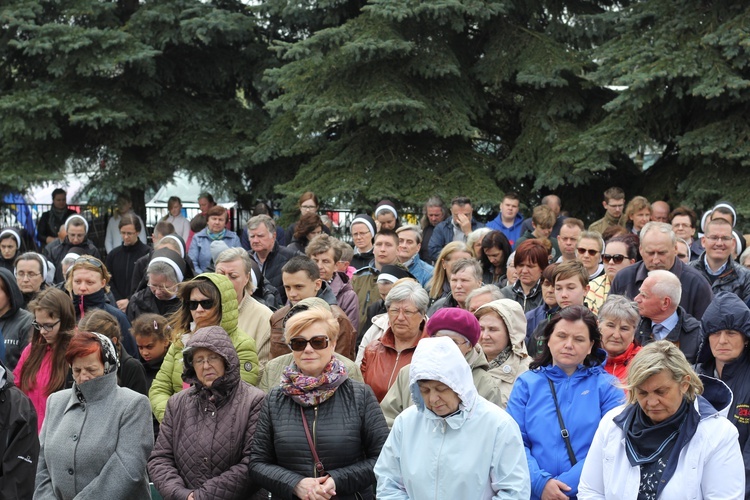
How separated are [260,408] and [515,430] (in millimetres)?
1599

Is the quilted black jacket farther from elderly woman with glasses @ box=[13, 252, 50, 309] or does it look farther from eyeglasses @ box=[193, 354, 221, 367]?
elderly woman with glasses @ box=[13, 252, 50, 309]

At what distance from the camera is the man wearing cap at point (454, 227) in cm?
1206

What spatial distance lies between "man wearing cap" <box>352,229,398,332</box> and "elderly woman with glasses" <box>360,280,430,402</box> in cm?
270

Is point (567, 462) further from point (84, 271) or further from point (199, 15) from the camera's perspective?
point (199, 15)

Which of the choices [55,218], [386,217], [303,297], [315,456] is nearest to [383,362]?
[303,297]

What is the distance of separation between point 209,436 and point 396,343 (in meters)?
1.57

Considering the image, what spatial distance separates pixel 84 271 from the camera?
8055 millimetres

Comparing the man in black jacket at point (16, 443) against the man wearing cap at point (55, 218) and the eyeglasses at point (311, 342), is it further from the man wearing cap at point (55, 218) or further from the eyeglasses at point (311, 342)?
the man wearing cap at point (55, 218)

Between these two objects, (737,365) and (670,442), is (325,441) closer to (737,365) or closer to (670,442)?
(670,442)

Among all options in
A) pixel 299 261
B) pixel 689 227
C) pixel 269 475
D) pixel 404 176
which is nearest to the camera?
pixel 269 475

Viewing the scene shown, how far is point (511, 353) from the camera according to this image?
6.43 metres

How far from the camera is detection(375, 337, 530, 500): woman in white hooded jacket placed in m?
4.60

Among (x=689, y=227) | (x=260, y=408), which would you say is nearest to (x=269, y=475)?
(x=260, y=408)

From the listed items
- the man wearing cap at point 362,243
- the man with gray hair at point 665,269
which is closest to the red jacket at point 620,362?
the man with gray hair at point 665,269
